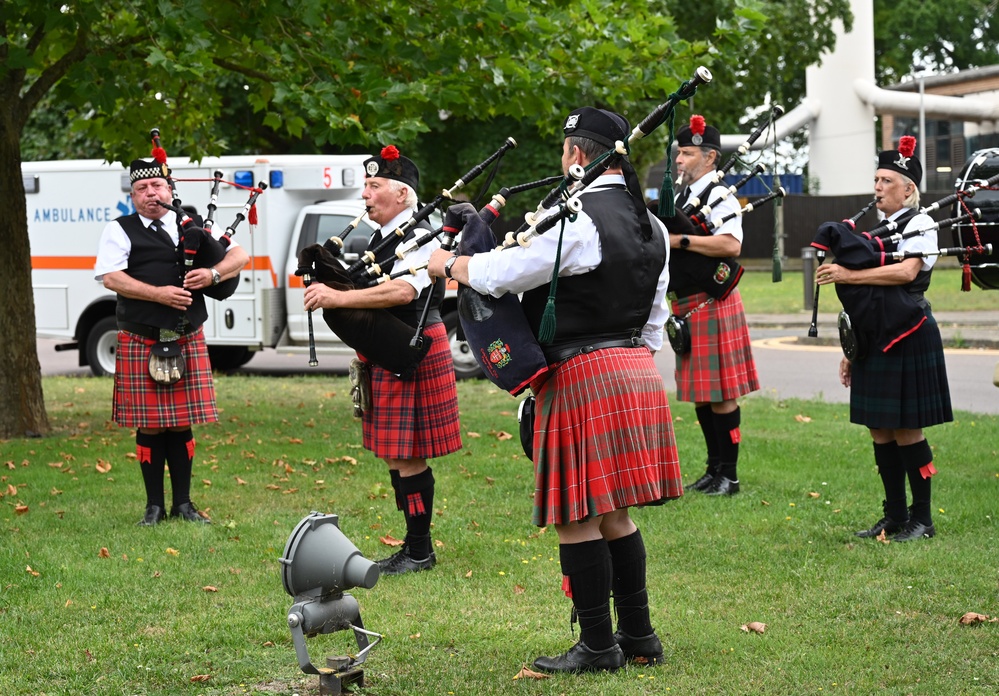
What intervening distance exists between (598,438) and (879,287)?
2256mm

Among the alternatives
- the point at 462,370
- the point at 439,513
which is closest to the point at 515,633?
the point at 439,513

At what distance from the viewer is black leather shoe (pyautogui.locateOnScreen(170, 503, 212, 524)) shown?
6316 millimetres

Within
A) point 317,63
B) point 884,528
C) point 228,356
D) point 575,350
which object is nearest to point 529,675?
point 575,350

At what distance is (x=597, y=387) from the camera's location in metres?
3.93

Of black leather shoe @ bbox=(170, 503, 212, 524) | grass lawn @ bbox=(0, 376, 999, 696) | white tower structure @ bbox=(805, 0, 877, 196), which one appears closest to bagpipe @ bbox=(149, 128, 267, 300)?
black leather shoe @ bbox=(170, 503, 212, 524)

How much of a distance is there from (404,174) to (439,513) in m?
2.00

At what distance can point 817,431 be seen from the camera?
28.2ft

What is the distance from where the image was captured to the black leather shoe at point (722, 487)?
6762 millimetres

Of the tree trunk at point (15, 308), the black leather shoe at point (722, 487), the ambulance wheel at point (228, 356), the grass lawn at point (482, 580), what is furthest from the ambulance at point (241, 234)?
the black leather shoe at point (722, 487)

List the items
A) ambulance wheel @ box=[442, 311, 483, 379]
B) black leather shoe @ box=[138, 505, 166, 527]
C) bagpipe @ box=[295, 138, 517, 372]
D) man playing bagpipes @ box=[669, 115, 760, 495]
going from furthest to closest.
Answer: ambulance wheel @ box=[442, 311, 483, 379], man playing bagpipes @ box=[669, 115, 760, 495], black leather shoe @ box=[138, 505, 166, 527], bagpipe @ box=[295, 138, 517, 372]

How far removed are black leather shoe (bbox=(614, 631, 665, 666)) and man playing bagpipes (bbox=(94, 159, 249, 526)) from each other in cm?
293

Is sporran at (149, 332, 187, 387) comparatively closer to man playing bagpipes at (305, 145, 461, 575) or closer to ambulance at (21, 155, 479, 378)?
man playing bagpipes at (305, 145, 461, 575)

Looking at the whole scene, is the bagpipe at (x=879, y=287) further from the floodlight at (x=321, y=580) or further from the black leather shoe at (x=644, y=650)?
the floodlight at (x=321, y=580)

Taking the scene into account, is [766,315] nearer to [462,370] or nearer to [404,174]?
[462,370]
